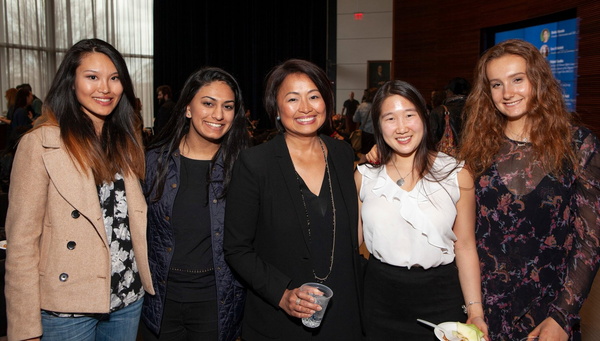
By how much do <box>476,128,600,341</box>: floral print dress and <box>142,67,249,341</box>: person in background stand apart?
1051 millimetres

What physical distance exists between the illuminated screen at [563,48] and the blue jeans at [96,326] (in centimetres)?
514

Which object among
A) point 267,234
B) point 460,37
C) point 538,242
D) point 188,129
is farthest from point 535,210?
point 460,37

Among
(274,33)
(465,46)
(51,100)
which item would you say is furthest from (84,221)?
(274,33)

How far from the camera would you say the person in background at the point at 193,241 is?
1.99m

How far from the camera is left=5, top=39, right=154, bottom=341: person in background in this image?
5.43 ft

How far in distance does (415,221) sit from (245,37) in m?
14.7

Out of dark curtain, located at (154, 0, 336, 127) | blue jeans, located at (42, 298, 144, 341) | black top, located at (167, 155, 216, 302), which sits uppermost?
dark curtain, located at (154, 0, 336, 127)

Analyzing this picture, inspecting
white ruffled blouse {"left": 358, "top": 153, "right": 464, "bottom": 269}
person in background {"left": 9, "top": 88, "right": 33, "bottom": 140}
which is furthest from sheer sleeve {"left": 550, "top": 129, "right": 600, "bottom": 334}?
person in background {"left": 9, "top": 88, "right": 33, "bottom": 140}

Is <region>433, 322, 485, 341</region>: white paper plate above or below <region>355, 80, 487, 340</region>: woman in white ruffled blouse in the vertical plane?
below

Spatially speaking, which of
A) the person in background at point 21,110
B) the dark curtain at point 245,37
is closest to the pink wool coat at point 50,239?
the person in background at point 21,110

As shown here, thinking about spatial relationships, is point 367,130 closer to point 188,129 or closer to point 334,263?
point 188,129

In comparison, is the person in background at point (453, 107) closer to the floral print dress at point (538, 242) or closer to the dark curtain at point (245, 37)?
the floral print dress at point (538, 242)

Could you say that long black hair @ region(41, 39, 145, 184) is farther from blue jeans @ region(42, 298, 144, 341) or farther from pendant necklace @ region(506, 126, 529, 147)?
pendant necklace @ region(506, 126, 529, 147)

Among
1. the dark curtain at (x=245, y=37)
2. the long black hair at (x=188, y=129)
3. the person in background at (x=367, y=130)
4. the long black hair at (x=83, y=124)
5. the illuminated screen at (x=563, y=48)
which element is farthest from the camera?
the dark curtain at (x=245, y=37)
